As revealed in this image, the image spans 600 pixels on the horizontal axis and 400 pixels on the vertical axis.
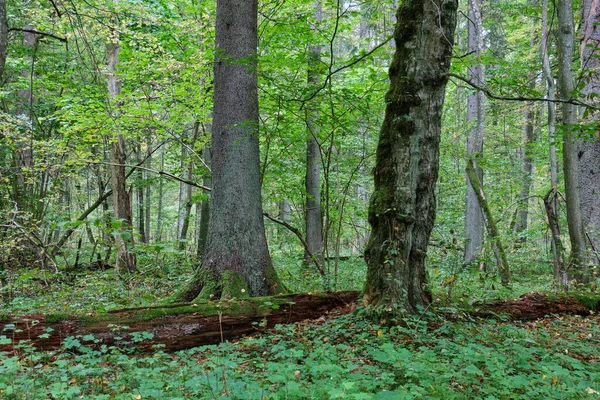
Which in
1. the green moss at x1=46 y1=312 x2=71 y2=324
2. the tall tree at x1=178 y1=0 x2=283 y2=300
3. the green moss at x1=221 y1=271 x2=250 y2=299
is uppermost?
the tall tree at x1=178 y1=0 x2=283 y2=300

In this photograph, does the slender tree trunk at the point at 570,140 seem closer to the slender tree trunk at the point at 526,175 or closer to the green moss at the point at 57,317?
the slender tree trunk at the point at 526,175

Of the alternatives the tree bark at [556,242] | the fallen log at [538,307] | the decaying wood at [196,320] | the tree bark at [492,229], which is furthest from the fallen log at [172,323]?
the tree bark at [492,229]

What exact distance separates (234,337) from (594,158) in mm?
8005

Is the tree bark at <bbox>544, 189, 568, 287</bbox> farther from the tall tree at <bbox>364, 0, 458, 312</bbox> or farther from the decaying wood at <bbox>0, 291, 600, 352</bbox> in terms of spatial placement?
the tall tree at <bbox>364, 0, 458, 312</bbox>

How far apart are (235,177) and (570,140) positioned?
505 cm

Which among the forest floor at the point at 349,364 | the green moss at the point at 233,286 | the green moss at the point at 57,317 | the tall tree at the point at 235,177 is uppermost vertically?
the tall tree at the point at 235,177

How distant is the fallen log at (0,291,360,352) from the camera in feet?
13.1

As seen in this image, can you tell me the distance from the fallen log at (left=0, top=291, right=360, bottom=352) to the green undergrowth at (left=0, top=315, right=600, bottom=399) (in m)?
0.17

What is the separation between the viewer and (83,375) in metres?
3.13

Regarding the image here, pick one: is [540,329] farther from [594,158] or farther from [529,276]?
[529,276]

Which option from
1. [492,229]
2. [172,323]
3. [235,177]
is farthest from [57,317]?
[492,229]

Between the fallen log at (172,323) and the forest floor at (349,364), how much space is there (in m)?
0.13

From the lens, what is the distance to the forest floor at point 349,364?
2.68m

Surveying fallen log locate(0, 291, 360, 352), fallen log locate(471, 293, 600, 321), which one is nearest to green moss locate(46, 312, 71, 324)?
fallen log locate(0, 291, 360, 352)
